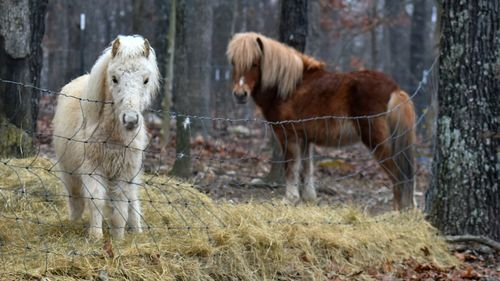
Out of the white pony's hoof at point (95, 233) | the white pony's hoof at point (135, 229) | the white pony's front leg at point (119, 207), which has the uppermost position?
the white pony's front leg at point (119, 207)

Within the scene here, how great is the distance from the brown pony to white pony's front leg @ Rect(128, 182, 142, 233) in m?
3.07

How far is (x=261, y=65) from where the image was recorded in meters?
10.1

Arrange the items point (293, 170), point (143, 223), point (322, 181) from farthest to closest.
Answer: point (322, 181) < point (293, 170) < point (143, 223)

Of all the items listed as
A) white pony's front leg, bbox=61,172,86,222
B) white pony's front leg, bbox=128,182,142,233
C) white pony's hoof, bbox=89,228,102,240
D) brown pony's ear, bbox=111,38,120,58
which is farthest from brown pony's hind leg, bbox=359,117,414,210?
white pony's hoof, bbox=89,228,102,240

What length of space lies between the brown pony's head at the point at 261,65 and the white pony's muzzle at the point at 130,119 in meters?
4.44

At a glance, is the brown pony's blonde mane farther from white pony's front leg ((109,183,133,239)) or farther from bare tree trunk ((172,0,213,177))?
white pony's front leg ((109,183,133,239))

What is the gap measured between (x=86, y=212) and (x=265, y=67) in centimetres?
372

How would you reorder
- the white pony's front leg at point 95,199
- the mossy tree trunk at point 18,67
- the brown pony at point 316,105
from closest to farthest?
1. the white pony's front leg at point 95,199
2. the mossy tree trunk at point 18,67
3. the brown pony at point 316,105

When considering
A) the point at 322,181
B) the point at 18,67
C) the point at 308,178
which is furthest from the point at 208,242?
the point at 322,181

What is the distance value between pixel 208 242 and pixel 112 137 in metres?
1.18

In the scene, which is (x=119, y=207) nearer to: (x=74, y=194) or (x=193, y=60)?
(x=74, y=194)

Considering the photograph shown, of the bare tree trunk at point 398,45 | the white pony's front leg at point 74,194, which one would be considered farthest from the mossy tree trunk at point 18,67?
the bare tree trunk at point 398,45

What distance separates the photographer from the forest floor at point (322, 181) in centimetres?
671

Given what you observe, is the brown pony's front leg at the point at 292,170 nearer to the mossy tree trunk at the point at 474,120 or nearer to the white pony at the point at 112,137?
the mossy tree trunk at the point at 474,120
